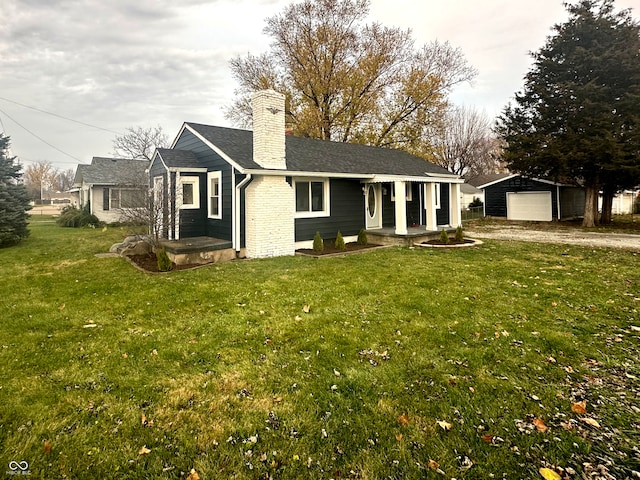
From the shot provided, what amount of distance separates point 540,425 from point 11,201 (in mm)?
17074

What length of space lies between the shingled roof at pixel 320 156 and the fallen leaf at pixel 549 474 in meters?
8.96

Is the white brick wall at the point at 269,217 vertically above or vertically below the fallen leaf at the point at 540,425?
above

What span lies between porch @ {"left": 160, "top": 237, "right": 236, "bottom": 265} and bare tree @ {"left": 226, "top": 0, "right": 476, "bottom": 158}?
16.1m

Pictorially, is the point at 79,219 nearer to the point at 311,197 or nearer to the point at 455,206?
the point at 311,197

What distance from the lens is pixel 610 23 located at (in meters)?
18.6

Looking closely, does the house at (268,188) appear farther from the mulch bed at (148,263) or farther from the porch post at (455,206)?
the porch post at (455,206)

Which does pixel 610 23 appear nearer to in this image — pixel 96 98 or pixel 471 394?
pixel 471 394

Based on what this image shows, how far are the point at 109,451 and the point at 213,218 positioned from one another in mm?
9484

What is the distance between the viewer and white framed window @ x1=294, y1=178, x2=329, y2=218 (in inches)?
459

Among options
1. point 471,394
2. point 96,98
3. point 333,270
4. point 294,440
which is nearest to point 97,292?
point 333,270

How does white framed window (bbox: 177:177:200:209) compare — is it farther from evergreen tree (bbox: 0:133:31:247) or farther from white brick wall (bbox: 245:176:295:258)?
evergreen tree (bbox: 0:133:31:247)

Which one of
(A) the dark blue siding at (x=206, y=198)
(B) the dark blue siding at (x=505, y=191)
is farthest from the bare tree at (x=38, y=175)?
(B) the dark blue siding at (x=505, y=191)

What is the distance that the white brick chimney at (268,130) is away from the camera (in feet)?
33.9

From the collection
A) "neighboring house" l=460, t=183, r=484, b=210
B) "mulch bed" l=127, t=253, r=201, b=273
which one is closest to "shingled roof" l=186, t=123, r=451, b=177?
"mulch bed" l=127, t=253, r=201, b=273
